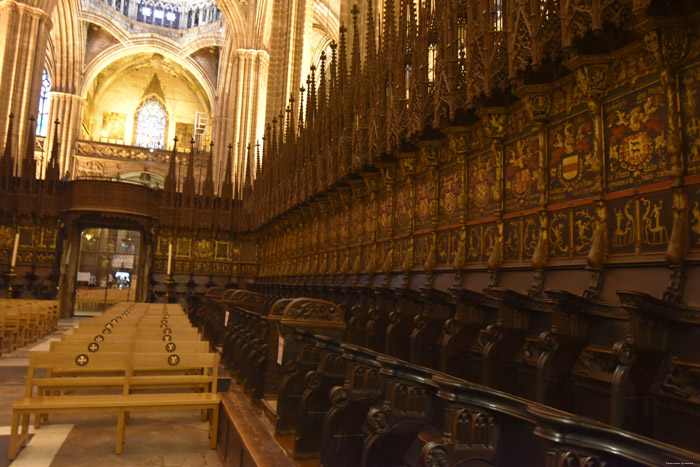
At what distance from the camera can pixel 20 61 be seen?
18.2 metres

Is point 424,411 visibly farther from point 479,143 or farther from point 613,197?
point 479,143

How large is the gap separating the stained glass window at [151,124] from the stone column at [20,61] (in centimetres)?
1784

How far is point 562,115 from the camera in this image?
3.83 metres

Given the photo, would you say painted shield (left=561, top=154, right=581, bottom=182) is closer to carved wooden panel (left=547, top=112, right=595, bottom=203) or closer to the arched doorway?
carved wooden panel (left=547, top=112, right=595, bottom=203)

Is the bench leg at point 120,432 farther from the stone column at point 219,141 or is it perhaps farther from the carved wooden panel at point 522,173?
the stone column at point 219,141

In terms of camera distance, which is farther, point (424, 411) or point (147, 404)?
point (147, 404)

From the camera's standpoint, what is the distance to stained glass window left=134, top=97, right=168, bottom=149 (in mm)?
36656

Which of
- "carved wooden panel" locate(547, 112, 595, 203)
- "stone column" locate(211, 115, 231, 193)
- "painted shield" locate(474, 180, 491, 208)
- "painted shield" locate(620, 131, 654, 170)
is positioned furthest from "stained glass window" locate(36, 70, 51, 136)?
"painted shield" locate(620, 131, 654, 170)

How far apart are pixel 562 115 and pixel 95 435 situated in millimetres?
4446

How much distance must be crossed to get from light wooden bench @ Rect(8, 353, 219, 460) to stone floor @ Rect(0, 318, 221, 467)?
107 millimetres

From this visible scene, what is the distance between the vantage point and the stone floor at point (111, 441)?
3.53 m

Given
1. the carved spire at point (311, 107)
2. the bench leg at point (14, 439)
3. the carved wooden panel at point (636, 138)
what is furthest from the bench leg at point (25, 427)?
the carved spire at point (311, 107)

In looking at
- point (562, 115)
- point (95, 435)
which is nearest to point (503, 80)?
point (562, 115)

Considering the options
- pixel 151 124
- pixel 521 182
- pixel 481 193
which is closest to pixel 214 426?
pixel 481 193
